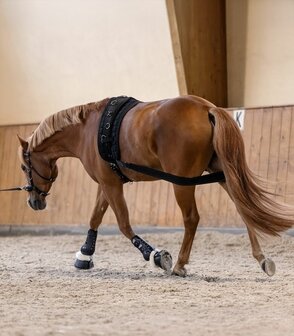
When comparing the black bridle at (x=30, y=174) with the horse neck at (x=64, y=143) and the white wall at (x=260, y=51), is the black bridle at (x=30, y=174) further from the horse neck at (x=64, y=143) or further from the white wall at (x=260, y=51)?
the white wall at (x=260, y=51)

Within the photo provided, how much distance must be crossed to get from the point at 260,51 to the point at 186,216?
3.75 meters

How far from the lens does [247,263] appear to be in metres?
6.05

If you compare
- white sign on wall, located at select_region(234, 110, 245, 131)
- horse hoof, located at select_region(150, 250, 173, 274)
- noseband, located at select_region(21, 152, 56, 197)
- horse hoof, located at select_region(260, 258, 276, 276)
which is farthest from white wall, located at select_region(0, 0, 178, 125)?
horse hoof, located at select_region(260, 258, 276, 276)

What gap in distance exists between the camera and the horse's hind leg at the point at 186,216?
4926 millimetres

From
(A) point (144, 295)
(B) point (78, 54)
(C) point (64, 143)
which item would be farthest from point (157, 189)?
(A) point (144, 295)

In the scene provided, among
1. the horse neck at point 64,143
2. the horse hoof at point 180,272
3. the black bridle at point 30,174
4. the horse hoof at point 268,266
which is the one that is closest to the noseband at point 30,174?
the black bridle at point 30,174

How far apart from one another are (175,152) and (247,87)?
3.79 metres

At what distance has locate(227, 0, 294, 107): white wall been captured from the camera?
804 cm

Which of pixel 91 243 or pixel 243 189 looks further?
pixel 91 243

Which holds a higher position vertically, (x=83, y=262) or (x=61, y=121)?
(x=61, y=121)

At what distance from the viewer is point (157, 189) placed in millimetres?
8305

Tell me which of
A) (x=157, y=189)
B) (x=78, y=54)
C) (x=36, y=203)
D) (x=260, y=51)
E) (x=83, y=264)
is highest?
(x=260, y=51)

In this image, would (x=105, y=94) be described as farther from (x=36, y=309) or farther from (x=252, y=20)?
(x=36, y=309)

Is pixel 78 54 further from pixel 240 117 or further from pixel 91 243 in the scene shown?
pixel 91 243
